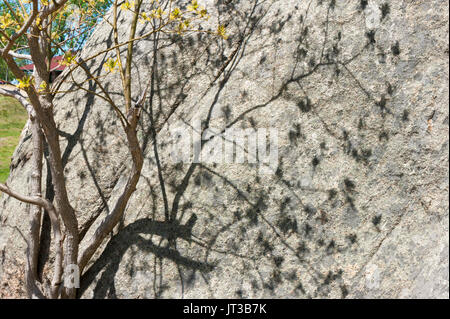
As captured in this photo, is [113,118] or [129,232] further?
[113,118]

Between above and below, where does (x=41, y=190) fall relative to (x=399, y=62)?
below

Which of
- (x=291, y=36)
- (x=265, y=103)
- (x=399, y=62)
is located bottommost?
(x=265, y=103)

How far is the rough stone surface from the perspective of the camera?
4418 mm

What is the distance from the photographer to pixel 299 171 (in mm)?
4844

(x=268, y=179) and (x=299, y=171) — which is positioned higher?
(x=299, y=171)

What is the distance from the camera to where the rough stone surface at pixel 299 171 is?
442 cm

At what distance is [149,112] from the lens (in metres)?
5.87

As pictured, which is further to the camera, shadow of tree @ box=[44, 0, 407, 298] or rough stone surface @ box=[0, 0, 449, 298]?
shadow of tree @ box=[44, 0, 407, 298]

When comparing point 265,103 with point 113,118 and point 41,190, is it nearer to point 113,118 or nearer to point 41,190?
point 113,118

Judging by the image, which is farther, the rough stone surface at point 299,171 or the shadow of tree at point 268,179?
the shadow of tree at point 268,179

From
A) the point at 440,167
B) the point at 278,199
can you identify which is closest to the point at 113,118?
the point at 278,199

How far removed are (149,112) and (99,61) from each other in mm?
1562
